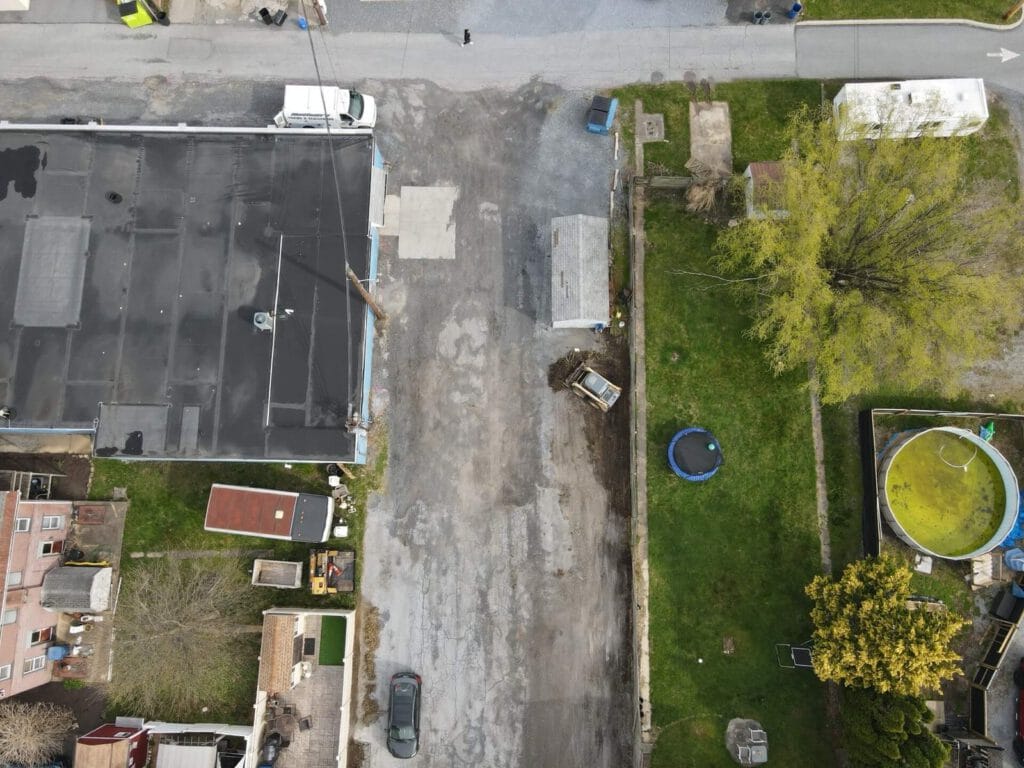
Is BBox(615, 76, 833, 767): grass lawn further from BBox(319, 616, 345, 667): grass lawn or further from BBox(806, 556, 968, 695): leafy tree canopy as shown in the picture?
BBox(319, 616, 345, 667): grass lawn

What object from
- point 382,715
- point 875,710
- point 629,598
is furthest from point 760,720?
point 382,715

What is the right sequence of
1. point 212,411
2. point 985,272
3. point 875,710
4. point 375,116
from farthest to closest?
point 375,116
point 985,272
point 212,411
point 875,710

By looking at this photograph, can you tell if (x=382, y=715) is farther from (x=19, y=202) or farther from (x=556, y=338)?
(x=19, y=202)

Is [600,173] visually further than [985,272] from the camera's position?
Yes

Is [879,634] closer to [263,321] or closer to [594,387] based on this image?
[594,387]

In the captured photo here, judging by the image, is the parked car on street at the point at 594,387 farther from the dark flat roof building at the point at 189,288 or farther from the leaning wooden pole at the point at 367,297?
the dark flat roof building at the point at 189,288

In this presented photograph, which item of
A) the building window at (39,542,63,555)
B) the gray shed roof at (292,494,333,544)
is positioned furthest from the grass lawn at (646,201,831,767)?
the building window at (39,542,63,555)
